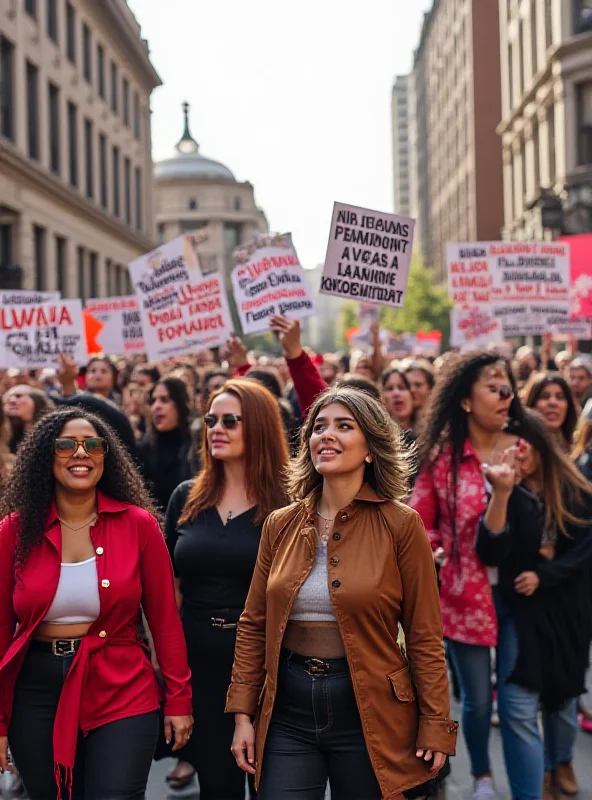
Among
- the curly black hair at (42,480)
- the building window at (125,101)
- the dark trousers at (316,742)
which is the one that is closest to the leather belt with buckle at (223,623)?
the curly black hair at (42,480)

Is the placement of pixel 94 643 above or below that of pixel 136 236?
below

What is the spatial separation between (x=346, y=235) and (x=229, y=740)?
15.1 feet

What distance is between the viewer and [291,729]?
348cm

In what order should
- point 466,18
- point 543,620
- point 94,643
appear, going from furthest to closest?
point 466,18
point 543,620
point 94,643

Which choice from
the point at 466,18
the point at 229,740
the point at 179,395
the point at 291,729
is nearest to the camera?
the point at 291,729

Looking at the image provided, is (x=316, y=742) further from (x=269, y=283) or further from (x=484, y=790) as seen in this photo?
(x=269, y=283)

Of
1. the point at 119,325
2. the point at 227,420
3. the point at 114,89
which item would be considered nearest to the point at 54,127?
→ the point at 114,89

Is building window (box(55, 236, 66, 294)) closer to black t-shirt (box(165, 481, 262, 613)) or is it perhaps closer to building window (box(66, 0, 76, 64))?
building window (box(66, 0, 76, 64))

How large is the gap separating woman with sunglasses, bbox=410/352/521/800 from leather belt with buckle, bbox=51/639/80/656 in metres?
1.84

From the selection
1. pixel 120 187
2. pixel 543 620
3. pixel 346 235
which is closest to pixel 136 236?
pixel 120 187

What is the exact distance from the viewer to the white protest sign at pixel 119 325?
1534 cm

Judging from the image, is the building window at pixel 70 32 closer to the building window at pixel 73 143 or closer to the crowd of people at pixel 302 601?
the building window at pixel 73 143

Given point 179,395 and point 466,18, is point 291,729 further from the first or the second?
point 466,18

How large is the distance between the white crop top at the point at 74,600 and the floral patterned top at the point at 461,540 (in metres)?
1.76
